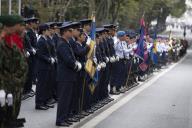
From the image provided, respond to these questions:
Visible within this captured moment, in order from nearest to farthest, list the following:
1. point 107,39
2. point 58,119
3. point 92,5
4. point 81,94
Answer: point 58,119 → point 81,94 → point 107,39 → point 92,5

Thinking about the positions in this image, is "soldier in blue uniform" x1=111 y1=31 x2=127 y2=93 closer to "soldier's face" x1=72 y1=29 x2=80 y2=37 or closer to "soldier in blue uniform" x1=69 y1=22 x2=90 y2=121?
"soldier in blue uniform" x1=69 y1=22 x2=90 y2=121

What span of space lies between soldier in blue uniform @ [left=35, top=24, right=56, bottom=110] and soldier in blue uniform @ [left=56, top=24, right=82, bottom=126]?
188 cm

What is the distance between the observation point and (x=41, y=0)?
33.9 m

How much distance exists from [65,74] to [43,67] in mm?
2153

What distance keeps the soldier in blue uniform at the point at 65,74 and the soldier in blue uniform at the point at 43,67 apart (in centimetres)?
188

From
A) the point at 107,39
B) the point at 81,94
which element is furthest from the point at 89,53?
the point at 107,39

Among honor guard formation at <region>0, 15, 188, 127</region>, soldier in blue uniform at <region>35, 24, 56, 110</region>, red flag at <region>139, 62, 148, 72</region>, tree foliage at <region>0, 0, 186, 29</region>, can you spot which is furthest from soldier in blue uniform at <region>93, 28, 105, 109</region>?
tree foliage at <region>0, 0, 186, 29</region>

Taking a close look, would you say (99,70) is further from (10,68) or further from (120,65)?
(10,68)

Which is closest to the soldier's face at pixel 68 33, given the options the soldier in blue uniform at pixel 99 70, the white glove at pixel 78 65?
the white glove at pixel 78 65

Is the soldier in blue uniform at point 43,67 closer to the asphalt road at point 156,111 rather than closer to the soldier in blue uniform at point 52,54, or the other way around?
the soldier in blue uniform at point 52,54

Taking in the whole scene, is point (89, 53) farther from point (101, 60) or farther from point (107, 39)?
point (107, 39)

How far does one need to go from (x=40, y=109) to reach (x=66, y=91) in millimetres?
2196

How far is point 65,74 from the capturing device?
10.3 meters

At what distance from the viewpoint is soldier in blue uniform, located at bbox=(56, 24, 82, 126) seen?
10195mm
